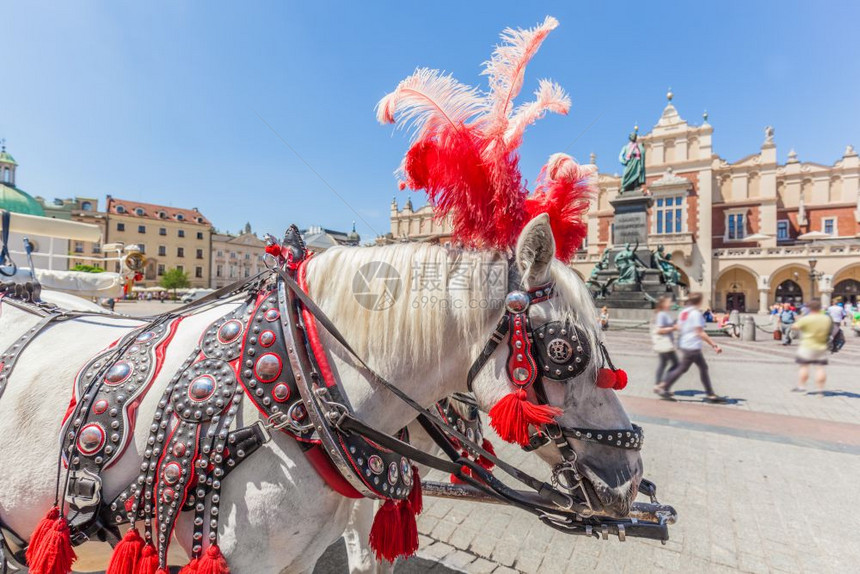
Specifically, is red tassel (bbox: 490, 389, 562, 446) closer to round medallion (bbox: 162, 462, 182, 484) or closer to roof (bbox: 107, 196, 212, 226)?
round medallion (bbox: 162, 462, 182, 484)

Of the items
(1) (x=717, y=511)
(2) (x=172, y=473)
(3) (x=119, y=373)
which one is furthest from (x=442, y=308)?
(1) (x=717, y=511)

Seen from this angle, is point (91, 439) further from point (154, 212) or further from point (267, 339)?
point (154, 212)

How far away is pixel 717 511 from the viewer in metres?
2.86

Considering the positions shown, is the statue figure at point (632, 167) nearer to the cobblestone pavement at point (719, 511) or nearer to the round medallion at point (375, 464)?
the cobblestone pavement at point (719, 511)

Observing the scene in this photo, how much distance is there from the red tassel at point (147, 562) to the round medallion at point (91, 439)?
1.04ft

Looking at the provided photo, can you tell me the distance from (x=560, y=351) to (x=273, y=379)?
861 mm

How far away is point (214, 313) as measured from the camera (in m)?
1.44

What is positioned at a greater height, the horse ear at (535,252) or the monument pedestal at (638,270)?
the monument pedestal at (638,270)

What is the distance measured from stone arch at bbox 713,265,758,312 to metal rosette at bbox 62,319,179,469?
123 ft

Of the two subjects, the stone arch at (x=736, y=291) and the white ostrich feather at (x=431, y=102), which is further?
the stone arch at (x=736, y=291)

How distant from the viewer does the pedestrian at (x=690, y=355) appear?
19.5 ft

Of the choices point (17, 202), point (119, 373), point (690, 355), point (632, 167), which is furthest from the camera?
point (632, 167)

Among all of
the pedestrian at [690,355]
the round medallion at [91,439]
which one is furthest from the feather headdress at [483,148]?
the pedestrian at [690,355]

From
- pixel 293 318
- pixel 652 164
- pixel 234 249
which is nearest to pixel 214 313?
pixel 293 318
